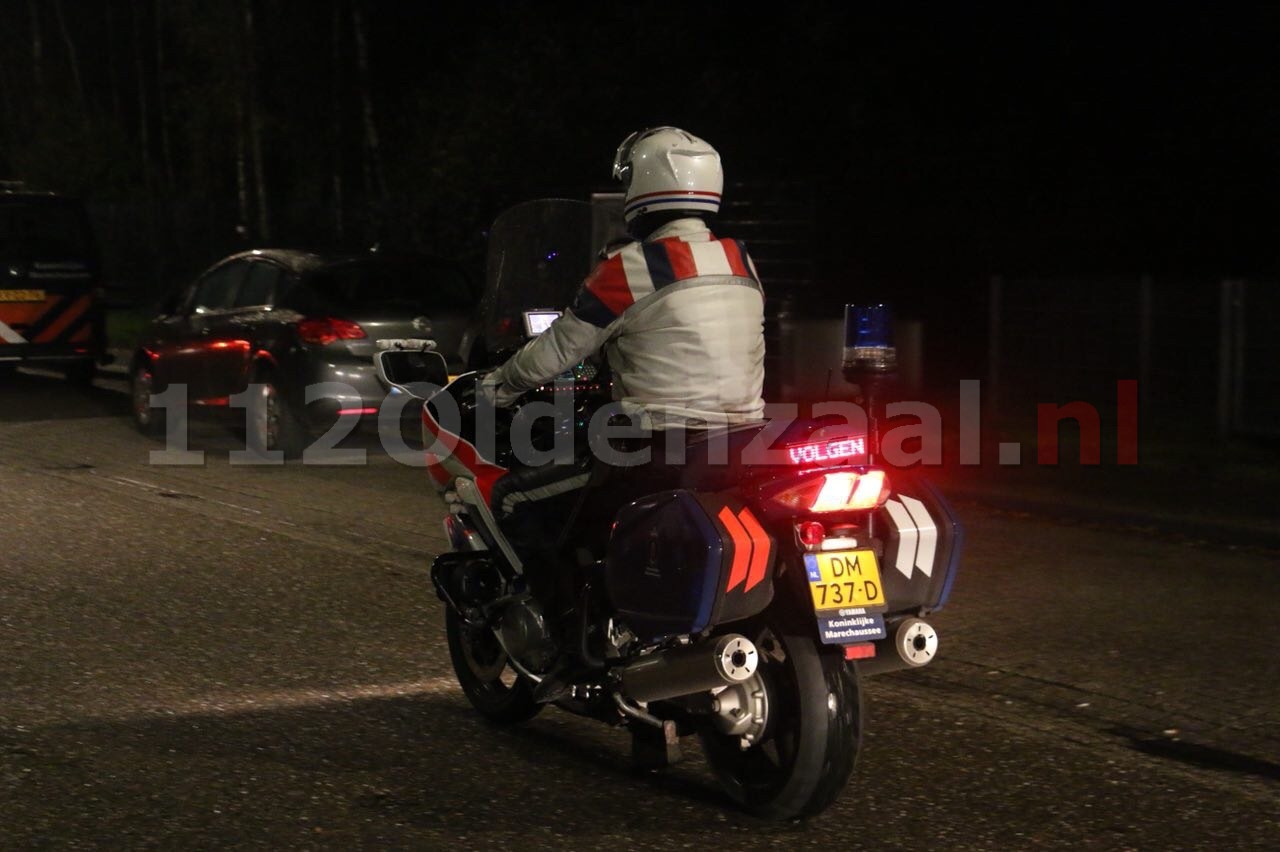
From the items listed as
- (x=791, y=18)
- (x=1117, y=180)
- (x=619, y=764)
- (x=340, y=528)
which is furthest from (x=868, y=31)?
(x=619, y=764)

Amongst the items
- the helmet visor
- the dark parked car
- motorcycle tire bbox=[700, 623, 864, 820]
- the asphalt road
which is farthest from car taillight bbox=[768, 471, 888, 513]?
the dark parked car

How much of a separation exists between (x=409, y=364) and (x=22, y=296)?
12.7 metres

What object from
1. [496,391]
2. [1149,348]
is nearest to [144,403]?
[1149,348]

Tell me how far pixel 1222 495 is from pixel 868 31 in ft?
31.0

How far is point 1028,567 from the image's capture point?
29.1 ft

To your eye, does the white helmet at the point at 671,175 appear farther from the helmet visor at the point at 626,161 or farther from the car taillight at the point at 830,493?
the car taillight at the point at 830,493

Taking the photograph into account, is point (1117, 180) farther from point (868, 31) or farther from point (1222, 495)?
point (1222, 495)

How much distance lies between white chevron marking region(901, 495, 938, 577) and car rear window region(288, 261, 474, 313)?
7830mm

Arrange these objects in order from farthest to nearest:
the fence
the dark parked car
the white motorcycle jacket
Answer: the fence < the dark parked car < the white motorcycle jacket

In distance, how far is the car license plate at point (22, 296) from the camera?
17.0 meters

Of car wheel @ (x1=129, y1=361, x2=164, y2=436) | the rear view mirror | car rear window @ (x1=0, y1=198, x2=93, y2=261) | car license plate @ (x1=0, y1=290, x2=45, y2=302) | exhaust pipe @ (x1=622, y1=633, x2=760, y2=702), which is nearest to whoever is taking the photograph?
exhaust pipe @ (x1=622, y1=633, x2=760, y2=702)

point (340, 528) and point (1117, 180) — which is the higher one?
point (1117, 180)

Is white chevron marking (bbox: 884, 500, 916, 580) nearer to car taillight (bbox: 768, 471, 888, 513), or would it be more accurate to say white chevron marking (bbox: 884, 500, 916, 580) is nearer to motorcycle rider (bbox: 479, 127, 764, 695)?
car taillight (bbox: 768, 471, 888, 513)

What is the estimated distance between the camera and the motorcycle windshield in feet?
20.4
